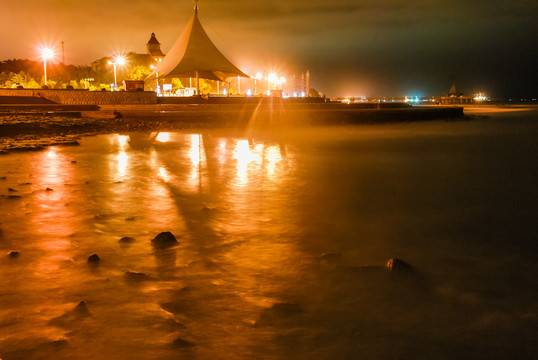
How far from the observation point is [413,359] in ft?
7.29

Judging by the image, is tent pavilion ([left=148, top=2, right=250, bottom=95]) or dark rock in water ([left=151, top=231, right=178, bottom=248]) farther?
tent pavilion ([left=148, top=2, right=250, bottom=95])

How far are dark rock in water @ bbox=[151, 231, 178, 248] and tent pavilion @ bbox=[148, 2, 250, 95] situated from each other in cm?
2408

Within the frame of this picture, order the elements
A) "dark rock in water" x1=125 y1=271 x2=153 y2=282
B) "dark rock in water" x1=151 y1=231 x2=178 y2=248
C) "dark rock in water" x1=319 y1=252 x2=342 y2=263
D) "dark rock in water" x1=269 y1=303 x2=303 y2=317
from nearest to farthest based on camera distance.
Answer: "dark rock in water" x1=269 y1=303 x2=303 y2=317 → "dark rock in water" x1=125 y1=271 x2=153 y2=282 → "dark rock in water" x1=319 y1=252 x2=342 y2=263 → "dark rock in water" x1=151 y1=231 x2=178 y2=248

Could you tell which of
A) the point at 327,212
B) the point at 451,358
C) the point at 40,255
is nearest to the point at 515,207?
the point at 327,212

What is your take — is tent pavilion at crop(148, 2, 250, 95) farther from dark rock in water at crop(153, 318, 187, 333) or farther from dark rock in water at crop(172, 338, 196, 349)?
dark rock in water at crop(172, 338, 196, 349)

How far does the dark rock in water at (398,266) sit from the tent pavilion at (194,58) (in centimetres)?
2496

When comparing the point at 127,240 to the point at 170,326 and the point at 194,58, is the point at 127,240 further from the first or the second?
the point at 194,58

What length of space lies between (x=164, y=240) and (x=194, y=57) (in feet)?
84.8

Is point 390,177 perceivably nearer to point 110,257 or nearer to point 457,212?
point 457,212

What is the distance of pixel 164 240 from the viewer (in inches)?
158

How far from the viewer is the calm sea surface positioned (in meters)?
2.38

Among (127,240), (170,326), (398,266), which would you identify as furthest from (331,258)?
(127,240)

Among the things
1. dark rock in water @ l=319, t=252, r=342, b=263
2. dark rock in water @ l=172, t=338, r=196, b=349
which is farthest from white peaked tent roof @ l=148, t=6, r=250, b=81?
dark rock in water @ l=172, t=338, r=196, b=349

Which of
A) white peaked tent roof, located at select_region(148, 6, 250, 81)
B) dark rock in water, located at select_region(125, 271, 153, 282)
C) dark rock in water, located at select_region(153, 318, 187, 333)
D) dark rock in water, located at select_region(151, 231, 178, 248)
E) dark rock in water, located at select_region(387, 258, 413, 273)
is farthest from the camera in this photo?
white peaked tent roof, located at select_region(148, 6, 250, 81)
